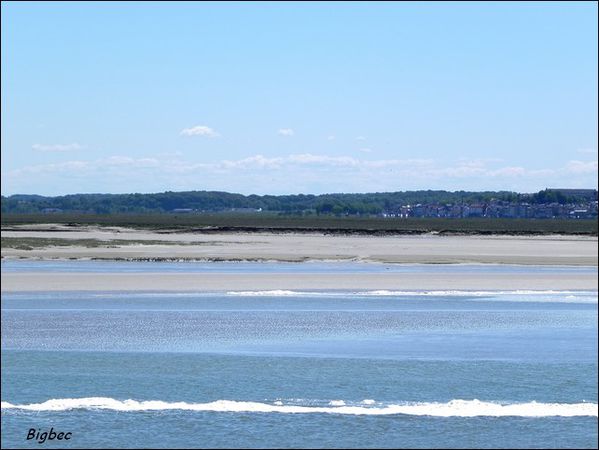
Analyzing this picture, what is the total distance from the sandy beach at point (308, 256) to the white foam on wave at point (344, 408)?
15.7m

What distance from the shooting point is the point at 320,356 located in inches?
655

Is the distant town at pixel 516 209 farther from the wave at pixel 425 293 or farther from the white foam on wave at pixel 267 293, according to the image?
the white foam on wave at pixel 267 293

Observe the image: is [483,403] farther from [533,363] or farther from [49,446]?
[49,446]

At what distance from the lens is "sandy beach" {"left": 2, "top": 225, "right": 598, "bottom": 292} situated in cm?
3051

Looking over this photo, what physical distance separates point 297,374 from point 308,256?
30.4 metres

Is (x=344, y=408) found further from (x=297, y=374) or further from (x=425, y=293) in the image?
(x=425, y=293)

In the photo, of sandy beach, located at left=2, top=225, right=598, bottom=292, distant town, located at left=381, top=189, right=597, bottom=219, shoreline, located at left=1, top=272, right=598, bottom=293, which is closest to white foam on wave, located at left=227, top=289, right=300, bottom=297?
shoreline, located at left=1, top=272, right=598, bottom=293

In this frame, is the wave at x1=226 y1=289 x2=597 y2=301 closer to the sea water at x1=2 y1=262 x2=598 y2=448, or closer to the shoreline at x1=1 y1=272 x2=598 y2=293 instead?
the shoreline at x1=1 y1=272 x2=598 y2=293

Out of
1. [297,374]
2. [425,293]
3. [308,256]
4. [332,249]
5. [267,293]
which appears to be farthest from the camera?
[332,249]

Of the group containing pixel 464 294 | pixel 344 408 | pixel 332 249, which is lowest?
pixel 344 408

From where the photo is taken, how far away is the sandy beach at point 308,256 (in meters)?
30.5

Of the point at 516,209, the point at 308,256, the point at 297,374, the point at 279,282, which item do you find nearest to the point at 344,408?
the point at 297,374

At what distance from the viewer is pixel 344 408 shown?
12750 millimetres

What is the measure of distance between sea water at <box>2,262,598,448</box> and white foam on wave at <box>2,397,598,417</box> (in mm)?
27
